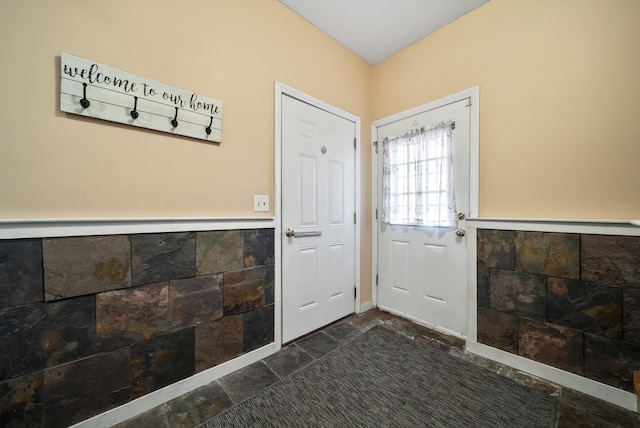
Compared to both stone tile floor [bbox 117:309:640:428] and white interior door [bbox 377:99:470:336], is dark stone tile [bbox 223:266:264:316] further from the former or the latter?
white interior door [bbox 377:99:470:336]

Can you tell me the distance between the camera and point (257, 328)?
1.72 metres

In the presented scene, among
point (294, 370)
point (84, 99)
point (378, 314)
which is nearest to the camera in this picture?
point (84, 99)

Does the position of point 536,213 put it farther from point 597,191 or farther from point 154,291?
point 154,291

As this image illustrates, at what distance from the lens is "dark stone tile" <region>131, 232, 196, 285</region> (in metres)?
1.27

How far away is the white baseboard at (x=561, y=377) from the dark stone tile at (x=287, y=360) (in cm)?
132

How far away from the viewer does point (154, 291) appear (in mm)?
1319

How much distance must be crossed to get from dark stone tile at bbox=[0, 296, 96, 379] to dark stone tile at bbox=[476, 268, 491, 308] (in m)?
2.50

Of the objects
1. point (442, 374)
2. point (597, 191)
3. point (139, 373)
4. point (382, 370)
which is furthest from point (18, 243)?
point (597, 191)

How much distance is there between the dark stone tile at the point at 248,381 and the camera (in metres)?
1.40

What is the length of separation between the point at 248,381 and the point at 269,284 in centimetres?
62

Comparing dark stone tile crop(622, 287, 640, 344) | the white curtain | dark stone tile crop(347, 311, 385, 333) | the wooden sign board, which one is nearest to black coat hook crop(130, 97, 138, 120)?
the wooden sign board

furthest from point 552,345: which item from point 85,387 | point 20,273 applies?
point 20,273

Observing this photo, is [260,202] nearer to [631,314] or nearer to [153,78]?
[153,78]

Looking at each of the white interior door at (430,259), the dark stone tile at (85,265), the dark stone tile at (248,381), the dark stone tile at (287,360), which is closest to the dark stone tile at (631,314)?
the white interior door at (430,259)
